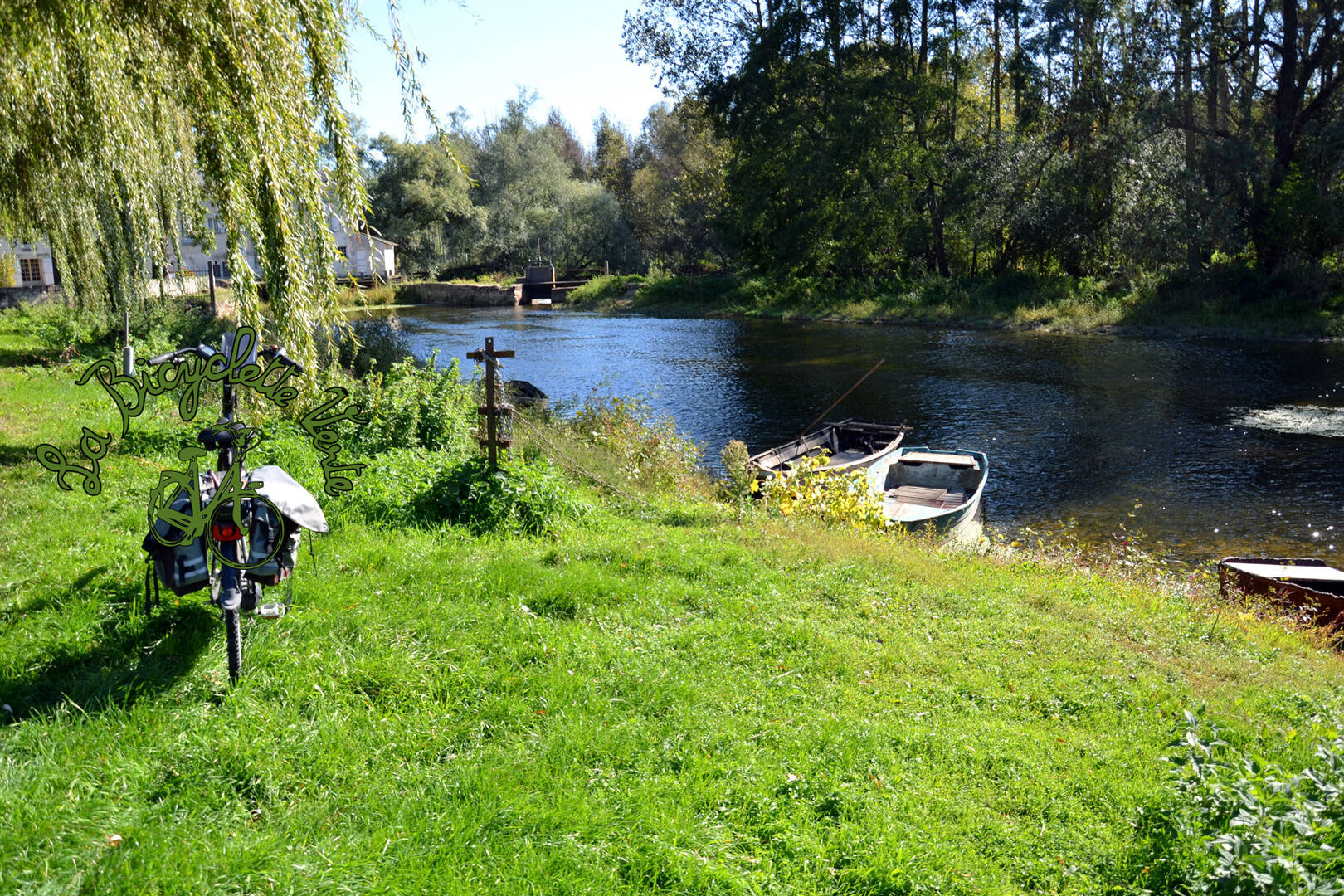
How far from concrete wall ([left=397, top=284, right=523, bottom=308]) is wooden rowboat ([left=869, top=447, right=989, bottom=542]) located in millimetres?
43506

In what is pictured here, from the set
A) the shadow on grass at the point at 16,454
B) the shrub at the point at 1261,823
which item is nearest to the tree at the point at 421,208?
the shadow on grass at the point at 16,454

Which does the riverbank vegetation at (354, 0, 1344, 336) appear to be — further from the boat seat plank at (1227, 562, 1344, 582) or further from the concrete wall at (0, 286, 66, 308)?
the boat seat plank at (1227, 562, 1344, 582)

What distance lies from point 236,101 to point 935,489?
11.1m

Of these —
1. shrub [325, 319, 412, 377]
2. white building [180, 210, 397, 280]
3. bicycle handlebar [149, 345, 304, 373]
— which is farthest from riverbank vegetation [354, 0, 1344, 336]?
bicycle handlebar [149, 345, 304, 373]

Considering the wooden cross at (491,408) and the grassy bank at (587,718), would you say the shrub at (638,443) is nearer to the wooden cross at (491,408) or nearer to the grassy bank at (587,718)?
the wooden cross at (491,408)

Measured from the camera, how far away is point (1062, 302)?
36.7 meters

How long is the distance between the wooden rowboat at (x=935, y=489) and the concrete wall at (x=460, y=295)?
4351 cm

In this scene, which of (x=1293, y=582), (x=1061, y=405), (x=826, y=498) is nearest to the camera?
(x=1293, y=582)

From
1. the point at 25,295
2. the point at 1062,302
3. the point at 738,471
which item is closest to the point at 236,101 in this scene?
the point at 738,471

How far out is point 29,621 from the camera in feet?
14.7

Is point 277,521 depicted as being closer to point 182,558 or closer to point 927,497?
point 182,558

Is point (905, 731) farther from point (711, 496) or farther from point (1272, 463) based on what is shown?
point (1272, 463)

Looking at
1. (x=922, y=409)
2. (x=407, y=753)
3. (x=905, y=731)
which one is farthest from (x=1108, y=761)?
(x=922, y=409)

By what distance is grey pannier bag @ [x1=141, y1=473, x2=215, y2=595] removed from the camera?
149 inches
